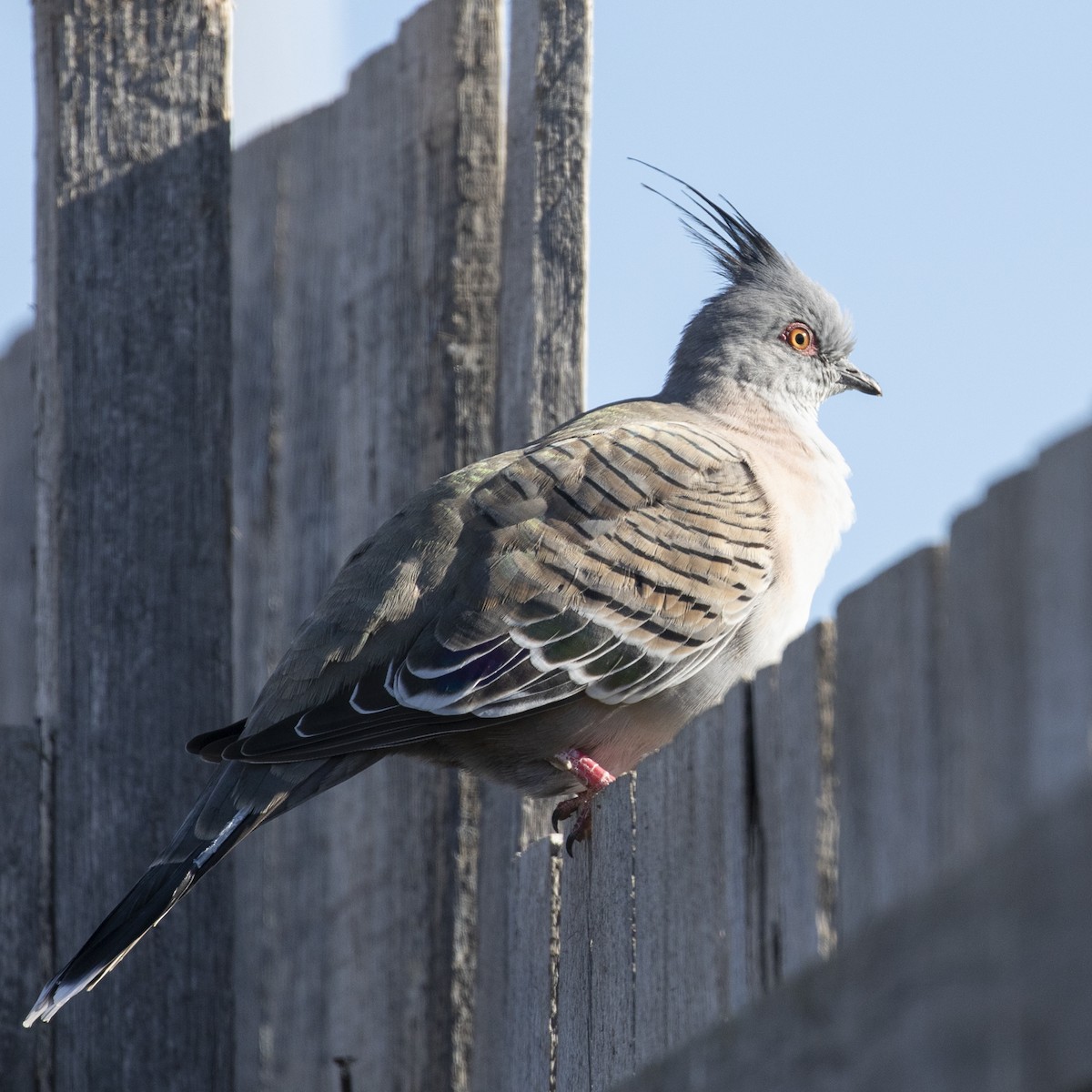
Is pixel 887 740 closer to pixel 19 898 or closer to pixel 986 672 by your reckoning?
pixel 986 672

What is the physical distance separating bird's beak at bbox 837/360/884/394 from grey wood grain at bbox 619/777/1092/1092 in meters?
4.10

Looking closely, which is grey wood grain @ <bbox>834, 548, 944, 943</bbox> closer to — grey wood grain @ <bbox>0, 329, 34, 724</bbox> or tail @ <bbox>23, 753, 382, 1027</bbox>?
tail @ <bbox>23, 753, 382, 1027</bbox>

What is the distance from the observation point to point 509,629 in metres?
3.94

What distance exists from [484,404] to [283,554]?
40.6 inches

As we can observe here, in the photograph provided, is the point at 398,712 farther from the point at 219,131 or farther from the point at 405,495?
the point at 219,131

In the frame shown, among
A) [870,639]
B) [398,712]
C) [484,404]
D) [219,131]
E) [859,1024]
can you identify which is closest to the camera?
[859,1024]

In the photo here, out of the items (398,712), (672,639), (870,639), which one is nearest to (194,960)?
(398,712)

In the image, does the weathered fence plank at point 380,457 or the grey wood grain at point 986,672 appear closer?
the grey wood grain at point 986,672

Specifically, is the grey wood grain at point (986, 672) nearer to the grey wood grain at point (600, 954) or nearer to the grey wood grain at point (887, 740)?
the grey wood grain at point (887, 740)

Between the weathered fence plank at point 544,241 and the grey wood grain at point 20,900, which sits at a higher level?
the weathered fence plank at point 544,241

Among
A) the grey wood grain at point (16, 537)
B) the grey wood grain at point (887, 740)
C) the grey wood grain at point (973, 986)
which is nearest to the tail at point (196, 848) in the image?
the grey wood grain at point (887, 740)

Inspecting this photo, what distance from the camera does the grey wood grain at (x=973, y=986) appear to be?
135 cm

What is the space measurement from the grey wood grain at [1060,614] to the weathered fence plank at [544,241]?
2881mm

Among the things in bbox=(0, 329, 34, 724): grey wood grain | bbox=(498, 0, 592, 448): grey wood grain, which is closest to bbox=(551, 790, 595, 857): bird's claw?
bbox=(498, 0, 592, 448): grey wood grain
